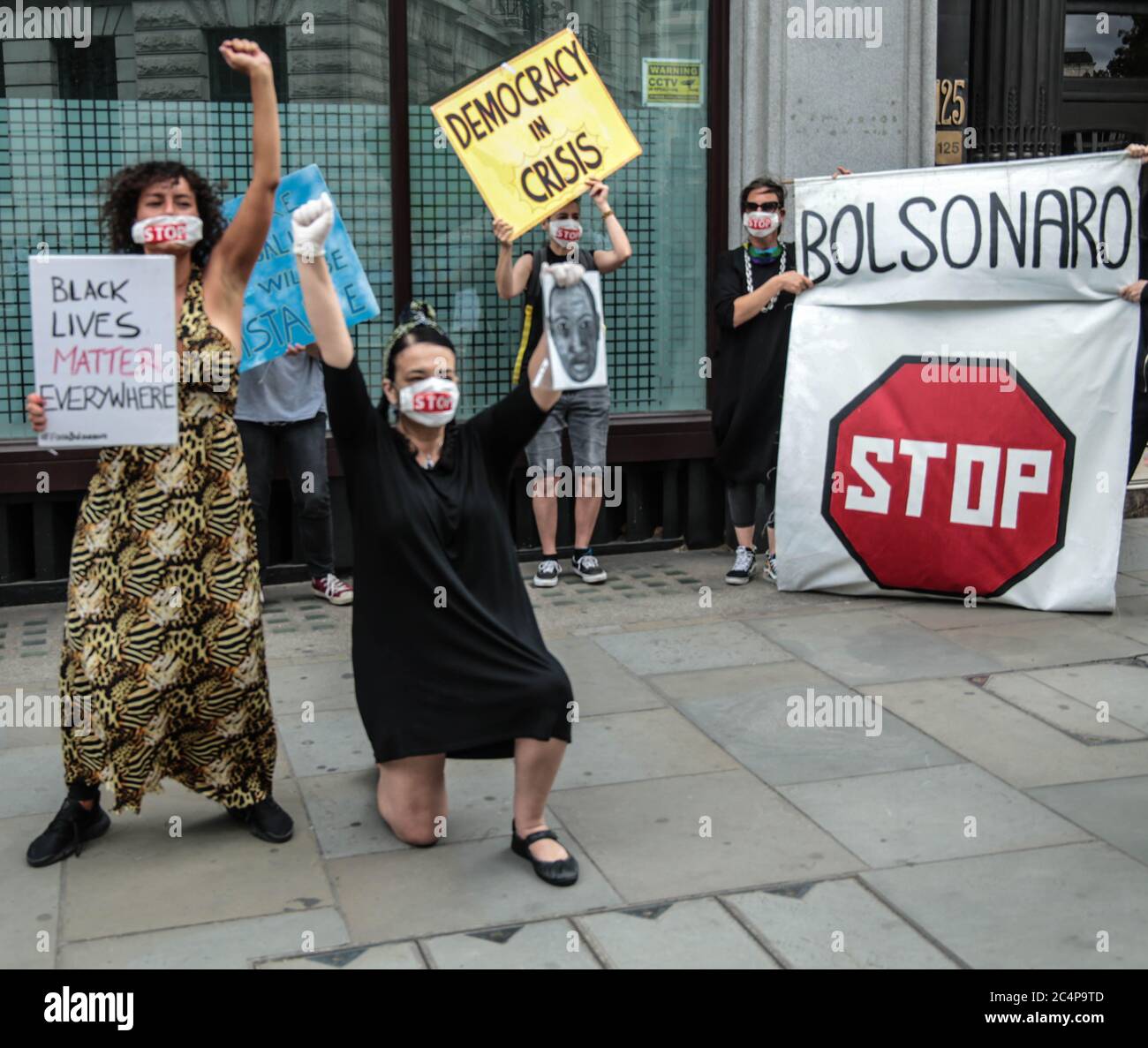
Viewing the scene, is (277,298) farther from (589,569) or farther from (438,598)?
(438,598)

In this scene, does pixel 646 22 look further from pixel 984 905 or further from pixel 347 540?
pixel 984 905

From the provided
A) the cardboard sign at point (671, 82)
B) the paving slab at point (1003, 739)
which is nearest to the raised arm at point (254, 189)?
the paving slab at point (1003, 739)

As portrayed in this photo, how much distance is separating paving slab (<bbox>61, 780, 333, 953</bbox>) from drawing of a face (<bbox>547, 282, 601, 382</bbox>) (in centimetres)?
150

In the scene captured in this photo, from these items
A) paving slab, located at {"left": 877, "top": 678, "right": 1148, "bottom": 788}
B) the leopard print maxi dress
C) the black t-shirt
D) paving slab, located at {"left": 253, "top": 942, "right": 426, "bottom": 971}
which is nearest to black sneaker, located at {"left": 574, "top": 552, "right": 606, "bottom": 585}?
the black t-shirt

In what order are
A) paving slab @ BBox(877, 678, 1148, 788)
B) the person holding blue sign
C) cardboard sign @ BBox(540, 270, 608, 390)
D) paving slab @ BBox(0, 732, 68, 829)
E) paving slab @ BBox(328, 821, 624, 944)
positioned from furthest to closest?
the person holding blue sign → paving slab @ BBox(877, 678, 1148, 788) → paving slab @ BBox(0, 732, 68, 829) → cardboard sign @ BBox(540, 270, 608, 390) → paving slab @ BBox(328, 821, 624, 944)

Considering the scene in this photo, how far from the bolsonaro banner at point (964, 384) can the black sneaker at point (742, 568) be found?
25 cm

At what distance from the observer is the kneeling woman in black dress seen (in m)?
4.04

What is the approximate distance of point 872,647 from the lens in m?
6.21

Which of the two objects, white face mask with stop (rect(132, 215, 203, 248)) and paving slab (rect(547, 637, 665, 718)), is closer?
white face mask with stop (rect(132, 215, 203, 248))

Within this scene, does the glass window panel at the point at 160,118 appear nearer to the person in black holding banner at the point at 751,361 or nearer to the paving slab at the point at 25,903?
the person in black holding banner at the point at 751,361

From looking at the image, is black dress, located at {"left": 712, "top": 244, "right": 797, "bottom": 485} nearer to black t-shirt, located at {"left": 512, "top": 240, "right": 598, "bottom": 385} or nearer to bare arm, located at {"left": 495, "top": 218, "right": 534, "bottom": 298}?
black t-shirt, located at {"left": 512, "top": 240, "right": 598, "bottom": 385}

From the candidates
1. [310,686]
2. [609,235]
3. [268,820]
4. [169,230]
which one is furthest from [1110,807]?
[609,235]
